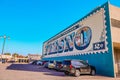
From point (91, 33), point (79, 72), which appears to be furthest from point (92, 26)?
point (79, 72)

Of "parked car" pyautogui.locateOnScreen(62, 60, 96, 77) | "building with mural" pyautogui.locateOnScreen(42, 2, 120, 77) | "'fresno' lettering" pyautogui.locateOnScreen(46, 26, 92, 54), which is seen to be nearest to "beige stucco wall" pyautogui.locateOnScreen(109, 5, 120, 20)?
"building with mural" pyautogui.locateOnScreen(42, 2, 120, 77)

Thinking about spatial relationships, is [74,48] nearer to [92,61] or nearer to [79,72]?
[92,61]

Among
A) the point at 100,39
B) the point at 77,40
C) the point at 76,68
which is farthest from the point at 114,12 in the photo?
the point at 76,68

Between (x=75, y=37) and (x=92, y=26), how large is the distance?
5.24m

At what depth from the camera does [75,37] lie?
86.0 ft

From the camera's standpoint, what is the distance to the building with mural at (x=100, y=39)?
17844 mm

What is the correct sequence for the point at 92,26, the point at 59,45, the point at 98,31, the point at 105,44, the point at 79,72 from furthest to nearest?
the point at 59,45
the point at 92,26
the point at 98,31
the point at 105,44
the point at 79,72

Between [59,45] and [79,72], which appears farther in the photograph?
[59,45]

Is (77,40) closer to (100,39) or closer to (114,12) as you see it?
(100,39)

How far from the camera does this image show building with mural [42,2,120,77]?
1784 centimetres

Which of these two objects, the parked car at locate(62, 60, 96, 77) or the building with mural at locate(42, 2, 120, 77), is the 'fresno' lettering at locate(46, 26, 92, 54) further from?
the parked car at locate(62, 60, 96, 77)

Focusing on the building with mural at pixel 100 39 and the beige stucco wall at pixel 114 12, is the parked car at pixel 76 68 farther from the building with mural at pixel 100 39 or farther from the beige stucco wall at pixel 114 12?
the beige stucco wall at pixel 114 12

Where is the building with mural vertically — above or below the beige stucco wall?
below

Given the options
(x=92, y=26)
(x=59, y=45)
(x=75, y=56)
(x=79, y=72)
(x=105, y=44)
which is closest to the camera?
(x=79, y=72)
